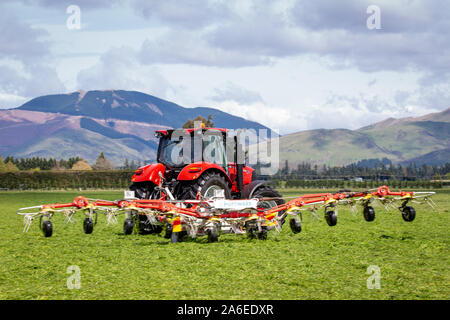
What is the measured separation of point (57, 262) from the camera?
9.84 metres

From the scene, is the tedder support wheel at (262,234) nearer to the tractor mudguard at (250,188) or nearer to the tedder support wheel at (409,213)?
the tractor mudguard at (250,188)

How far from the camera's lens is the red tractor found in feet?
43.0

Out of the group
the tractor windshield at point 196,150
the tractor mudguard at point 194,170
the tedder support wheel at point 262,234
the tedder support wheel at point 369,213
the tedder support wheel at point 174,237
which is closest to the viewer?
the tedder support wheel at point 369,213

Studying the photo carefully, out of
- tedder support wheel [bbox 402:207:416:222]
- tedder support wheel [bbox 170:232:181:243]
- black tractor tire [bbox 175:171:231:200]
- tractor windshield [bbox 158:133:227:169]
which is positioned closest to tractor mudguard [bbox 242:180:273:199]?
black tractor tire [bbox 175:171:231:200]

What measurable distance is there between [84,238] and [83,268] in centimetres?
439

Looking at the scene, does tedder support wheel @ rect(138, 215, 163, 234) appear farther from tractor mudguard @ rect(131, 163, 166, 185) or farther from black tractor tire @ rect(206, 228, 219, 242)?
black tractor tire @ rect(206, 228, 219, 242)

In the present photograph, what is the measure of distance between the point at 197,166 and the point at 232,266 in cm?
401

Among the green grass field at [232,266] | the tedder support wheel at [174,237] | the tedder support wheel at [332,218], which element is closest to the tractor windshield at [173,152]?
the green grass field at [232,266]

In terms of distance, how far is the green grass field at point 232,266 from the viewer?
7531 millimetres

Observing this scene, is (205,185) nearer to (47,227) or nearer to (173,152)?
(173,152)

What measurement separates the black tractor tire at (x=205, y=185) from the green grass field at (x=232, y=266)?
107 centimetres
